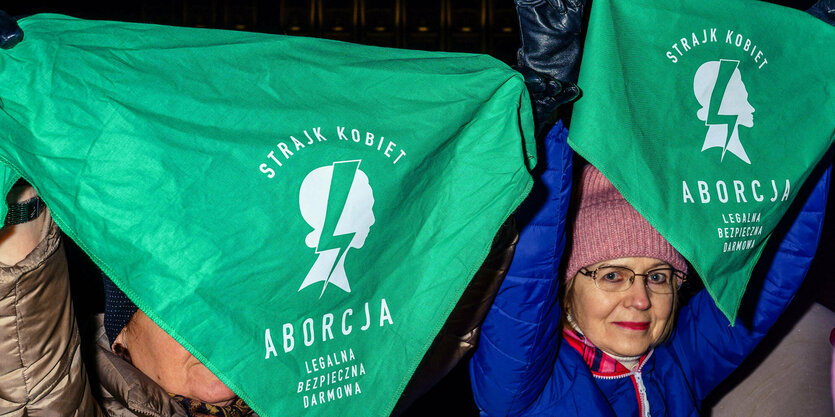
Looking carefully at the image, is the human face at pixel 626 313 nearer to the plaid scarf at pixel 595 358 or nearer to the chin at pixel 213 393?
the plaid scarf at pixel 595 358

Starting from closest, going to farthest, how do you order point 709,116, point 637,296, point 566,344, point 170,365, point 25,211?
point 25,211 < point 170,365 < point 709,116 < point 637,296 < point 566,344

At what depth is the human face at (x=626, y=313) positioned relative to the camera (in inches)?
70.1

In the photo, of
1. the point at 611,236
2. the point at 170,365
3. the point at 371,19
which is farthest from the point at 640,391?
the point at 371,19

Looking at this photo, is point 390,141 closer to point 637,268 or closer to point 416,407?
point 637,268

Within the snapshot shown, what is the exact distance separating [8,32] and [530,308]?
39.4 inches

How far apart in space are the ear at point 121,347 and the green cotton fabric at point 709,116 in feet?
2.67

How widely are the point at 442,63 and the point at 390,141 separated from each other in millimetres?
195

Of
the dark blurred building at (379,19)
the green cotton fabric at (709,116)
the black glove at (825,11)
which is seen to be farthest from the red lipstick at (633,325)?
the dark blurred building at (379,19)

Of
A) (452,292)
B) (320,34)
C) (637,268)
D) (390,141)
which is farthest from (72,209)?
(320,34)

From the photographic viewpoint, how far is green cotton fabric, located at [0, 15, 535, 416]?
1.08 m

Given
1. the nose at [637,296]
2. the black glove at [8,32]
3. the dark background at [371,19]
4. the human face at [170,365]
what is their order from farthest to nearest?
1. the dark background at [371,19]
2. the nose at [637,296]
3. the human face at [170,365]
4. the black glove at [8,32]

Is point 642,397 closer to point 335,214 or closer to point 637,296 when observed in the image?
point 637,296

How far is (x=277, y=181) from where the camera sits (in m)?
1.18

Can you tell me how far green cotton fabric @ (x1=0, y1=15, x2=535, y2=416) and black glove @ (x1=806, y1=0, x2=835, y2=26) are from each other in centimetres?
78
